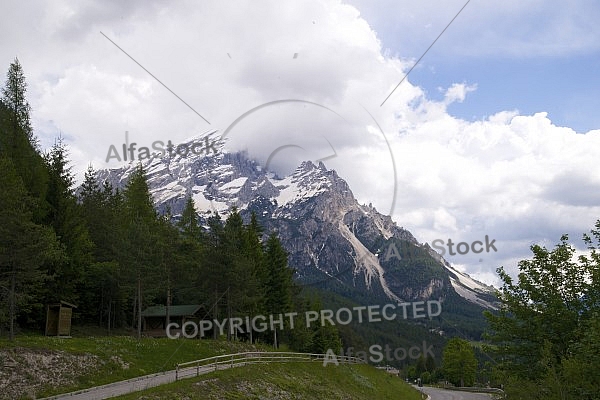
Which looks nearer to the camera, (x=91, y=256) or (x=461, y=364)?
(x=91, y=256)

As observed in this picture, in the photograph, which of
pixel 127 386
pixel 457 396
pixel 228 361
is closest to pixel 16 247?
pixel 127 386

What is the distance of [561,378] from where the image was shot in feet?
67.0

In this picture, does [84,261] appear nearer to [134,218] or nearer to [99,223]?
[99,223]

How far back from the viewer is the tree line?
3225cm

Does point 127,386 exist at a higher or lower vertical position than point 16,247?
lower

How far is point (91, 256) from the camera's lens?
167 ft

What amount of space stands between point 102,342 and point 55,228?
1615 centimetres

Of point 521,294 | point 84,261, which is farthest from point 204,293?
point 521,294

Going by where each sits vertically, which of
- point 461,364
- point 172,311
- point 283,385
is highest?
point 172,311

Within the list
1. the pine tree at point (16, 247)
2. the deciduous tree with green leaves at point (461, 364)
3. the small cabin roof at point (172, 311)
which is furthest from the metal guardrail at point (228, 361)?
Result: the deciduous tree with green leaves at point (461, 364)

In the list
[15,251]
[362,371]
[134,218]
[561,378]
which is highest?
[134,218]

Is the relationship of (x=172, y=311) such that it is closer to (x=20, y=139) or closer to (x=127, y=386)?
(x=20, y=139)

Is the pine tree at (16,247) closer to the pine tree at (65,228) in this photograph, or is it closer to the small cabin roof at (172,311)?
the pine tree at (65,228)

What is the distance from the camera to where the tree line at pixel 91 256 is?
32.2 m
